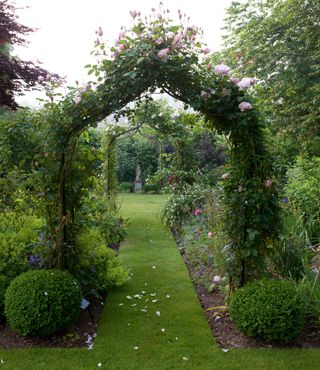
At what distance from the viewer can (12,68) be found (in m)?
6.46

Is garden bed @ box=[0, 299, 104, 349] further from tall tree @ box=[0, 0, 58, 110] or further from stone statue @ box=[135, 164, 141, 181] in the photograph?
stone statue @ box=[135, 164, 141, 181]

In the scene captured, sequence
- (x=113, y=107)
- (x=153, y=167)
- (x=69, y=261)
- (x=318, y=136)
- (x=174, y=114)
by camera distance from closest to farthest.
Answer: (x=113, y=107) → (x=69, y=261) → (x=174, y=114) → (x=318, y=136) → (x=153, y=167)


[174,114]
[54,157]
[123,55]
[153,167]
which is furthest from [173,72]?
[153,167]

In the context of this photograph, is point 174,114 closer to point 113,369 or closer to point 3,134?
point 3,134

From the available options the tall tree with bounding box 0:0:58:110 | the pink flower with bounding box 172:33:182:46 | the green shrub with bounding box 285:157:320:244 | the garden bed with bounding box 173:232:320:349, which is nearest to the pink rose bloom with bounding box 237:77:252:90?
the pink flower with bounding box 172:33:182:46

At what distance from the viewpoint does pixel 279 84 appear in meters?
9.01

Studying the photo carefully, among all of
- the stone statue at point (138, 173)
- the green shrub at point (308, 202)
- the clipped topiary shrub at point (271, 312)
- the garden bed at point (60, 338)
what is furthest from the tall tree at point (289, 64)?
the garden bed at point (60, 338)

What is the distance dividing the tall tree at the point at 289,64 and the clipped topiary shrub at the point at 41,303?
650 cm

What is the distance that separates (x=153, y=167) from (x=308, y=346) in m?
12.3

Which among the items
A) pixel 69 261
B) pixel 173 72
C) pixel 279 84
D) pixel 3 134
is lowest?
pixel 69 261

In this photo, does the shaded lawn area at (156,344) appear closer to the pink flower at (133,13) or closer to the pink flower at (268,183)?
the pink flower at (268,183)

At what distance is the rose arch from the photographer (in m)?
2.63

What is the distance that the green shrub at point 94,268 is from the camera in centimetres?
337

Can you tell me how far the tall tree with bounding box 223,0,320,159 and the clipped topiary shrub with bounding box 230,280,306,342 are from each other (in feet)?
19.6
